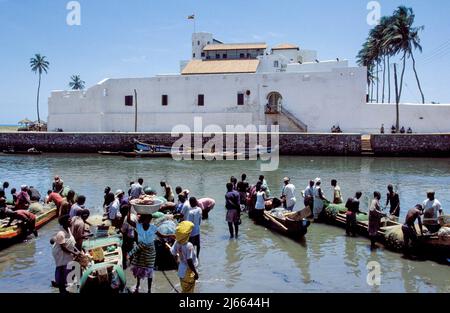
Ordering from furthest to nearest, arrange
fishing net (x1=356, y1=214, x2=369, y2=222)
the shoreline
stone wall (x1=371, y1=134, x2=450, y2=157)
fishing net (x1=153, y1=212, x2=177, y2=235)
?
the shoreline, stone wall (x1=371, y1=134, x2=450, y2=157), fishing net (x1=356, y1=214, x2=369, y2=222), fishing net (x1=153, y1=212, x2=177, y2=235)

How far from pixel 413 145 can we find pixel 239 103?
17300 millimetres

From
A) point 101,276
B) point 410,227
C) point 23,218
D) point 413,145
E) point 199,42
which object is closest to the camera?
point 101,276

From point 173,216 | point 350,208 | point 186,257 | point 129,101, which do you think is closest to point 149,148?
point 129,101

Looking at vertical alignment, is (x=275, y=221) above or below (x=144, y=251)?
below

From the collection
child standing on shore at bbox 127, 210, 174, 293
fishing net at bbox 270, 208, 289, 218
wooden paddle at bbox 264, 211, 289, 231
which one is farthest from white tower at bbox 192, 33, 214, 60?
child standing on shore at bbox 127, 210, 174, 293

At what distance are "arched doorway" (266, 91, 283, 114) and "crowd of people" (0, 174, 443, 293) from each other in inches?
1155

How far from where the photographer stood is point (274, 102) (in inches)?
1759

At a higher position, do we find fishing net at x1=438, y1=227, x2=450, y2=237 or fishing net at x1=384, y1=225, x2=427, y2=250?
fishing net at x1=438, y1=227, x2=450, y2=237

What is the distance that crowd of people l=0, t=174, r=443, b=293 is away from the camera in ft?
23.5

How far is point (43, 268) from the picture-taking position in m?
9.27

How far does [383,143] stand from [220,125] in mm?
16502

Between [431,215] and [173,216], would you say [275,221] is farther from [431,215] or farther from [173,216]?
[431,215]

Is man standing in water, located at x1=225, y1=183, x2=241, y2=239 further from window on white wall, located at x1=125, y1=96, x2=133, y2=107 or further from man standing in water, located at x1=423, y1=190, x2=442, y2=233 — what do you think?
window on white wall, located at x1=125, y1=96, x2=133, y2=107

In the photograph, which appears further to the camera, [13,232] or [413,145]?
[413,145]
